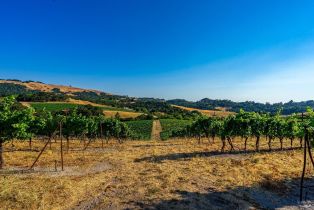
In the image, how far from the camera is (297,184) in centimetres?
1886

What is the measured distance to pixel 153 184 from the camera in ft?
59.2

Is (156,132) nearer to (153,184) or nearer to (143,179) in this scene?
(143,179)

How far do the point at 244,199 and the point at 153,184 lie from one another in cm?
538

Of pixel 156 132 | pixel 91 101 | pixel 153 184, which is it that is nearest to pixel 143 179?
pixel 153 184

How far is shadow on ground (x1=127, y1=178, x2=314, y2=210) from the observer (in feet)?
47.5

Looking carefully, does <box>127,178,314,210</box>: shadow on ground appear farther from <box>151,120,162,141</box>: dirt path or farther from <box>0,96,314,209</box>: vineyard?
<box>151,120,162,141</box>: dirt path

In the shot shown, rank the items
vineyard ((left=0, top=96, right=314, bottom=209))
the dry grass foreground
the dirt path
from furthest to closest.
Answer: the dirt path < vineyard ((left=0, top=96, right=314, bottom=209)) < the dry grass foreground

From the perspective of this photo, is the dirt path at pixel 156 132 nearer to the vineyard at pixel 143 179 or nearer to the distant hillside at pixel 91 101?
the distant hillside at pixel 91 101

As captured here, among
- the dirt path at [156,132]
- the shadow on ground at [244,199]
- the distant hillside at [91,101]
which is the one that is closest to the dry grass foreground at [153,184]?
the shadow on ground at [244,199]

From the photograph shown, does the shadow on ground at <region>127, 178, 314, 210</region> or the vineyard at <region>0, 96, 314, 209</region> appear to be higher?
the vineyard at <region>0, 96, 314, 209</region>

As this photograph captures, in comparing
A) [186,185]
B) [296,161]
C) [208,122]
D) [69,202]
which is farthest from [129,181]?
[208,122]

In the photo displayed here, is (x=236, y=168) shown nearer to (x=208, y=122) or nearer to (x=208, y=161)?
(x=208, y=161)

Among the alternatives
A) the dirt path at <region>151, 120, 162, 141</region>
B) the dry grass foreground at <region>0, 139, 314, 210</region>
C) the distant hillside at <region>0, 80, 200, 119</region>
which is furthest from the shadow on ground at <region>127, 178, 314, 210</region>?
the distant hillside at <region>0, 80, 200, 119</region>

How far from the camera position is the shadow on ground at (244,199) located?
47.5 feet
